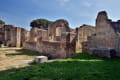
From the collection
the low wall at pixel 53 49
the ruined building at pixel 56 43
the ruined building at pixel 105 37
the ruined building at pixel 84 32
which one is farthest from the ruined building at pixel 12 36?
the ruined building at pixel 105 37

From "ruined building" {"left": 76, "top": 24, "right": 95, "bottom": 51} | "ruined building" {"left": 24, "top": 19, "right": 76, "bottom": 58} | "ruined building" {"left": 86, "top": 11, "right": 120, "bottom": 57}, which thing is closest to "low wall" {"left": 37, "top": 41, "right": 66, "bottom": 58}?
"ruined building" {"left": 24, "top": 19, "right": 76, "bottom": 58}

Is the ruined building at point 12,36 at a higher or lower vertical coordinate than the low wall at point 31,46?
higher

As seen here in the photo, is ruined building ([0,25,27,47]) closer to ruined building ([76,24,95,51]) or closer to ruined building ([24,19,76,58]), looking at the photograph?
ruined building ([24,19,76,58])

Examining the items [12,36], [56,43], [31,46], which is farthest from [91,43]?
[12,36]

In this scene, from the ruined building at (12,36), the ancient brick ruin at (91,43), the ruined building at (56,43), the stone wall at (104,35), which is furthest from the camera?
the ruined building at (12,36)

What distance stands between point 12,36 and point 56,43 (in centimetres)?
1560

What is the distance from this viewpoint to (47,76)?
8117 mm

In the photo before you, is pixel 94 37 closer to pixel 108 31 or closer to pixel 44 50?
pixel 108 31

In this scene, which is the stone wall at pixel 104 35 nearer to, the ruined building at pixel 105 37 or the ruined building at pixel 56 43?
the ruined building at pixel 105 37

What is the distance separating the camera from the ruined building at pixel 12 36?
100ft

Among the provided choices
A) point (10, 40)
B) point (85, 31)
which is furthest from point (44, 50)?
point (10, 40)

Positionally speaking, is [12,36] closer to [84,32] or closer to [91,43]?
[84,32]

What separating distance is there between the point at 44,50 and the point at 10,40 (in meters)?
13.0

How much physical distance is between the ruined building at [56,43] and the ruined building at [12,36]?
3.85 meters
